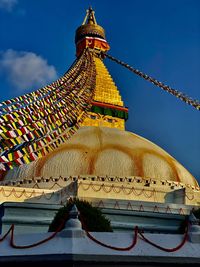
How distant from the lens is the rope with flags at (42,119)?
1491 cm

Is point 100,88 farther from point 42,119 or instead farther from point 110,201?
point 110,201

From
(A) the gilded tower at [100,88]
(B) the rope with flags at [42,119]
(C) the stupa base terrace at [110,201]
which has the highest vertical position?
(A) the gilded tower at [100,88]

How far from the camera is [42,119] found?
1747cm

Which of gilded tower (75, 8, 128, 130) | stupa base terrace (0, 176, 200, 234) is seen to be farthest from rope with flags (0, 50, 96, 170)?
gilded tower (75, 8, 128, 130)

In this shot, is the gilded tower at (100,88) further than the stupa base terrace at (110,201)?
Yes

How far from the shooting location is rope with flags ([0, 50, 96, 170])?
14906 mm

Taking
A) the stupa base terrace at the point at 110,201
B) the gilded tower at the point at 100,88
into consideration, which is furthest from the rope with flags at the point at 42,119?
the gilded tower at the point at 100,88

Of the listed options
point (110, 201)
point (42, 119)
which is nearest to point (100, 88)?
point (42, 119)

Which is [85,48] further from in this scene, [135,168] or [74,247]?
[74,247]

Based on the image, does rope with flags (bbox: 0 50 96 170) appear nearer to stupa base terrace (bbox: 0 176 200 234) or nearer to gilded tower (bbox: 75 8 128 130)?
stupa base terrace (bbox: 0 176 200 234)

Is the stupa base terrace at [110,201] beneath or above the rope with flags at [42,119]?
beneath

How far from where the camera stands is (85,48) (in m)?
31.9

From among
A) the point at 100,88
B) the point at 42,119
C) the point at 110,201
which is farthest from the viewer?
the point at 100,88

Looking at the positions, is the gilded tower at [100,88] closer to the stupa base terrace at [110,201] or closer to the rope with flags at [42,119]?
the rope with flags at [42,119]
